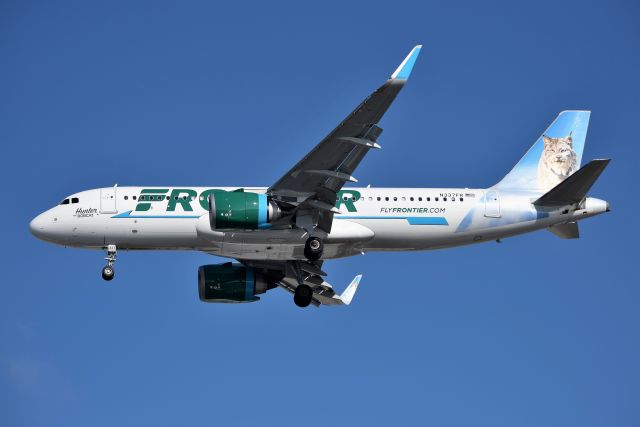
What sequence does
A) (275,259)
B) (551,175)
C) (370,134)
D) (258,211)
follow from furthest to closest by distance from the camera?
(551,175) → (275,259) → (258,211) → (370,134)

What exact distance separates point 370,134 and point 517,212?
11361 millimetres

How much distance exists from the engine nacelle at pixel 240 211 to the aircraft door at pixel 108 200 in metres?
5.25

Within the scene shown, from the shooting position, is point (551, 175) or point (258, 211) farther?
point (551, 175)

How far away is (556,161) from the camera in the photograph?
57.0m

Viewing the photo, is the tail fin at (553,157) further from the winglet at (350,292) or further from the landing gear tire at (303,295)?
the landing gear tire at (303,295)

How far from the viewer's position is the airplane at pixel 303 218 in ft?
163

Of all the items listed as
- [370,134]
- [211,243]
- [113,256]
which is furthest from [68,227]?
[370,134]

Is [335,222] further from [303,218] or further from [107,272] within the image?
[107,272]

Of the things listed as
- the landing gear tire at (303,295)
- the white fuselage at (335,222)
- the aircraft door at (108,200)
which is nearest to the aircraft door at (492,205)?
the white fuselage at (335,222)

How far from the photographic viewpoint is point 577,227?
54.2 metres

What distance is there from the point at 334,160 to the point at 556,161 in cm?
1462

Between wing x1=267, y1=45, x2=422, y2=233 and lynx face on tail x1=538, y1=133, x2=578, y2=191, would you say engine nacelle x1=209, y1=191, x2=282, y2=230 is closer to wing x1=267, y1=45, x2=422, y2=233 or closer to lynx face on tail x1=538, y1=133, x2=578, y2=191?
wing x1=267, y1=45, x2=422, y2=233

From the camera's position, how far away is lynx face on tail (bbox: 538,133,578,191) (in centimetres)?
5634

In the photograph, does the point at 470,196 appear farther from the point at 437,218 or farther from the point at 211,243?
the point at 211,243
